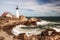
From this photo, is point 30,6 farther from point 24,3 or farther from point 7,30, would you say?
point 7,30

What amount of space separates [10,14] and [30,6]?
315 mm

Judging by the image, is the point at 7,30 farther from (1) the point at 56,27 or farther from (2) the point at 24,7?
(1) the point at 56,27

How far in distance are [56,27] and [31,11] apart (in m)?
0.43

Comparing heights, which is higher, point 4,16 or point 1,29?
point 4,16

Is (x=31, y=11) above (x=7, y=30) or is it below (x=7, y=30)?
above

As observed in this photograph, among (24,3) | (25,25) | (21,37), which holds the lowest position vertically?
(21,37)

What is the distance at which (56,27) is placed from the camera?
89.4 inches

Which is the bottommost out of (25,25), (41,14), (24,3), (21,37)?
(21,37)

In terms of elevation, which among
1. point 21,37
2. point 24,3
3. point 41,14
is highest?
point 24,3

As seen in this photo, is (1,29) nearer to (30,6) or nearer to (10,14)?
(10,14)

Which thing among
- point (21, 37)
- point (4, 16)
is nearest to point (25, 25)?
point (21, 37)

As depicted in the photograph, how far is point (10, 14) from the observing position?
2.31 meters

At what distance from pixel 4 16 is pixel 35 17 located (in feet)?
1.48

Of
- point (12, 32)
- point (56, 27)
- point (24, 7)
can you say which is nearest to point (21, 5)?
point (24, 7)
